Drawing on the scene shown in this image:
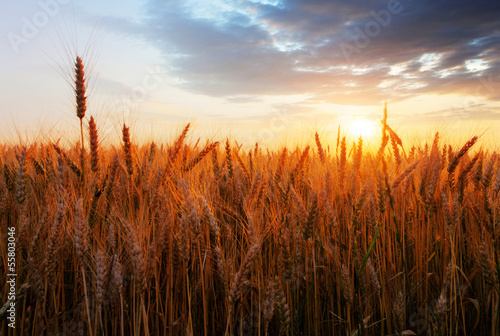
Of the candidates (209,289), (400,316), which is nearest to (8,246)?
(209,289)

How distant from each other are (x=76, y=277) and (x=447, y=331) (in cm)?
217

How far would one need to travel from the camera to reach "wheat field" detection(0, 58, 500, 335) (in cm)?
164

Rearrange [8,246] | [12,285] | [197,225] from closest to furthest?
[197,225]
[12,285]
[8,246]

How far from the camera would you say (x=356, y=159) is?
2.79 metres

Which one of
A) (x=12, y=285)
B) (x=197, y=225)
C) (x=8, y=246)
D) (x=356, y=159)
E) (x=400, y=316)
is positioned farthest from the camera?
(x=356, y=159)

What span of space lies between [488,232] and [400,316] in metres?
0.88

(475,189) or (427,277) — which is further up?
(475,189)

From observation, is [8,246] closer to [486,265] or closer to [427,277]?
[427,277]

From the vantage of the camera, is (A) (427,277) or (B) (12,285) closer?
(B) (12,285)

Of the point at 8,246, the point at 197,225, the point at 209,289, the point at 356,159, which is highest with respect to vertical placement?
the point at 356,159

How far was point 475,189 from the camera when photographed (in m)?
2.91

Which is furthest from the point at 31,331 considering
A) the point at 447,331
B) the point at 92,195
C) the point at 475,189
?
the point at 475,189

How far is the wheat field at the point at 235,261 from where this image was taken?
1639 mm

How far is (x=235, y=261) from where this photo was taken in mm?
2236
